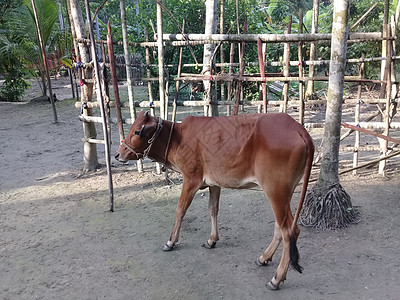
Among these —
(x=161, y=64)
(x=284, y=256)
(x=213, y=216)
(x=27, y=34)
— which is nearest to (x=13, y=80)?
Answer: (x=27, y=34)

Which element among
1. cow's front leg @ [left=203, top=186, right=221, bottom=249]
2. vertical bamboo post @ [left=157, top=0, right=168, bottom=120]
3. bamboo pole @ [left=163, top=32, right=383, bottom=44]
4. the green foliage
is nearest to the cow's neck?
cow's front leg @ [left=203, top=186, right=221, bottom=249]

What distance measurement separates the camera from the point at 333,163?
4113 mm

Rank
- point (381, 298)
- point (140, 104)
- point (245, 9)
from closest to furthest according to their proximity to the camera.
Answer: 1. point (381, 298)
2. point (140, 104)
3. point (245, 9)

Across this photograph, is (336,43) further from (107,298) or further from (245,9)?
(245,9)

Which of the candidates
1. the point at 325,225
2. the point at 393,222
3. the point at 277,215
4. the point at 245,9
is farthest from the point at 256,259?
the point at 245,9

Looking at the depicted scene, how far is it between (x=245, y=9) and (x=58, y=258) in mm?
9633

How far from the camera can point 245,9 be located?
434 inches

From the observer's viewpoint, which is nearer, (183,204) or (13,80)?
(183,204)

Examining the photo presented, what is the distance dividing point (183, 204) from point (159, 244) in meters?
0.59

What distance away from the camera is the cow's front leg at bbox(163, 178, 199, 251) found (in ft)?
11.8

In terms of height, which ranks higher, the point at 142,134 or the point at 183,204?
the point at 142,134

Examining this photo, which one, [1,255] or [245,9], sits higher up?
[245,9]

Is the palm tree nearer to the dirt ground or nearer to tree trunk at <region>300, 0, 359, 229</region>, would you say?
the dirt ground

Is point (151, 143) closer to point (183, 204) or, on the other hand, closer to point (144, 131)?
point (144, 131)
